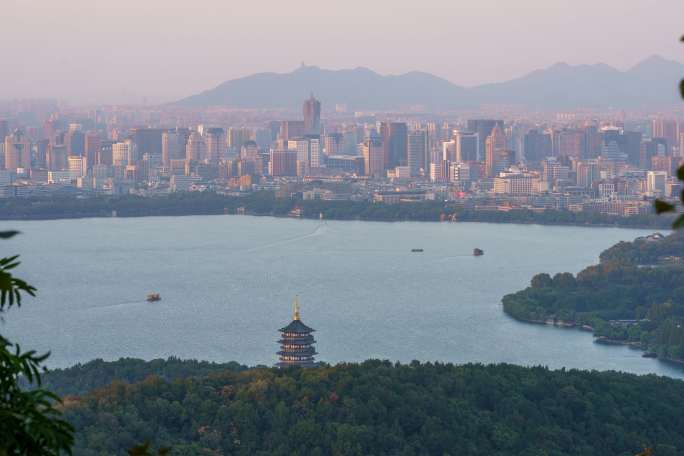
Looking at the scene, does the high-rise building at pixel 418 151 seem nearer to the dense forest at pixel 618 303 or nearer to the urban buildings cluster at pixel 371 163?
the urban buildings cluster at pixel 371 163

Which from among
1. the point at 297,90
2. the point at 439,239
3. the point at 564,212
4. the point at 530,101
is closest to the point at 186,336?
the point at 439,239

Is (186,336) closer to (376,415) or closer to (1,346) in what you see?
(376,415)

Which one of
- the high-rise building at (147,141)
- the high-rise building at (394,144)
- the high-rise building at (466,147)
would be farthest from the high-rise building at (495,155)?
the high-rise building at (147,141)

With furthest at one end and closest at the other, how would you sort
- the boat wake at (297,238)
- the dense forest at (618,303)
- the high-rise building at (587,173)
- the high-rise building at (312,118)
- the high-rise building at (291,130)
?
the high-rise building at (312,118)
the high-rise building at (291,130)
the high-rise building at (587,173)
the boat wake at (297,238)
the dense forest at (618,303)

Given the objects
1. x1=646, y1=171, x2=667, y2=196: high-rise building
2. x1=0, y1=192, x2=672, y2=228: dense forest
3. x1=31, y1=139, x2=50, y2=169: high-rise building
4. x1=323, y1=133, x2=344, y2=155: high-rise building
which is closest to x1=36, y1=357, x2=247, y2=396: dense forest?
x1=0, y1=192, x2=672, y2=228: dense forest

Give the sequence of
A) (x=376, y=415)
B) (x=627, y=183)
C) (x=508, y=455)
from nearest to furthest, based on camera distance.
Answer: (x=508, y=455) < (x=376, y=415) < (x=627, y=183)

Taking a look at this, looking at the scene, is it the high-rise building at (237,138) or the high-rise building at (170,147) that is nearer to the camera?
the high-rise building at (170,147)

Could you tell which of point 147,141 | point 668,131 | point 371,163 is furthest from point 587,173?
point 147,141
